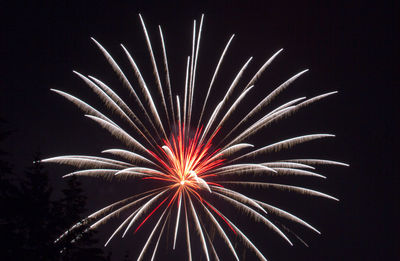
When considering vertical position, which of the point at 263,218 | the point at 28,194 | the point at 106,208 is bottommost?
the point at 263,218

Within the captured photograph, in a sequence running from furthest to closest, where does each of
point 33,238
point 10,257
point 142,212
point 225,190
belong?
point 225,190
point 142,212
point 33,238
point 10,257

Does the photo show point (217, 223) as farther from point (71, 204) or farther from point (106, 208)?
point (71, 204)

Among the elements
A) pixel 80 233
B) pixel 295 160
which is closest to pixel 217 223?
pixel 295 160

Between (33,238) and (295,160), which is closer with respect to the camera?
(33,238)

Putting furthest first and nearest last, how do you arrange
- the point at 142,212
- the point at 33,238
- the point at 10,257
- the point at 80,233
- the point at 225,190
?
the point at 225,190 → the point at 142,212 → the point at 80,233 → the point at 33,238 → the point at 10,257

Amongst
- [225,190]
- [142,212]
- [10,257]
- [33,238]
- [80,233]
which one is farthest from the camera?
[225,190]

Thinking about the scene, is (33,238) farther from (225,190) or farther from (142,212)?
(225,190)

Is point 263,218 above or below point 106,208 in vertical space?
below

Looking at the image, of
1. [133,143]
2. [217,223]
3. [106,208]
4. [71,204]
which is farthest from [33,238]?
[217,223]

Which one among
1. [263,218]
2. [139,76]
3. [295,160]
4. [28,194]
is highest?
[139,76]
